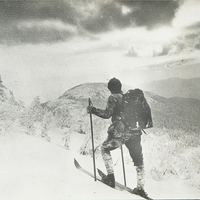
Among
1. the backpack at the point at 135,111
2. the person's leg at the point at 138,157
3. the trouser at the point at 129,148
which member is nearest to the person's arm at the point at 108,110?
the backpack at the point at 135,111

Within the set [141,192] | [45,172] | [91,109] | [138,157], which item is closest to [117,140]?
[138,157]

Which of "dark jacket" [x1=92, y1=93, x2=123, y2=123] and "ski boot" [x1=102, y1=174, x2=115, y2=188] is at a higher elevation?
"dark jacket" [x1=92, y1=93, x2=123, y2=123]

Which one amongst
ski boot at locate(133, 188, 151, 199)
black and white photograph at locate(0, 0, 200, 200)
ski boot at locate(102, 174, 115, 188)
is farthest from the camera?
black and white photograph at locate(0, 0, 200, 200)

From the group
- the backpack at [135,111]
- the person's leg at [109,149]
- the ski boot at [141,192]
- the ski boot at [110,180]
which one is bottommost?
the ski boot at [141,192]

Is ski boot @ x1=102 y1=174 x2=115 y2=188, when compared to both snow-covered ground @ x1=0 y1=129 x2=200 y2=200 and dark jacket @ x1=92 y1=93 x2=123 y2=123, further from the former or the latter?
dark jacket @ x1=92 y1=93 x2=123 y2=123

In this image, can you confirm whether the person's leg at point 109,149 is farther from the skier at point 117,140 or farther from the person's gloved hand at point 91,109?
the person's gloved hand at point 91,109

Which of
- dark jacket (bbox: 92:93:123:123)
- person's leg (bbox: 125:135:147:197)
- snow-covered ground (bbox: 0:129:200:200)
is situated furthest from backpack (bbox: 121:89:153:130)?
snow-covered ground (bbox: 0:129:200:200)
